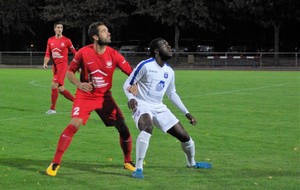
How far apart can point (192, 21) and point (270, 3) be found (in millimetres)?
6580

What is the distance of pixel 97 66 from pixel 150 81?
2.49ft

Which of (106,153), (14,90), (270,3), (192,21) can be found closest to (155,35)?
(192,21)

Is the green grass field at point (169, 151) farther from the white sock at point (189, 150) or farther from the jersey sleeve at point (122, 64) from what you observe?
the jersey sleeve at point (122, 64)

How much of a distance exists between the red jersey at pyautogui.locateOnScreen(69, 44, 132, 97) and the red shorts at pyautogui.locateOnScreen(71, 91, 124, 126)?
99 mm

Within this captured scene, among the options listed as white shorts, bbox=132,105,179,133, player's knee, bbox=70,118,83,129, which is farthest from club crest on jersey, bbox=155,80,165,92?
player's knee, bbox=70,118,83,129

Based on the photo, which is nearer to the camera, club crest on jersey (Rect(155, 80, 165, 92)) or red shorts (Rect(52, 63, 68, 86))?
club crest on jersey (Rect(155, 80, 165, 92))

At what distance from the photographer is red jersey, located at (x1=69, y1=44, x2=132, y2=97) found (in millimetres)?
8578

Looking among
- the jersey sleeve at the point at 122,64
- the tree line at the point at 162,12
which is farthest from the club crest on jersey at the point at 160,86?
the tree line at the point at 162,12

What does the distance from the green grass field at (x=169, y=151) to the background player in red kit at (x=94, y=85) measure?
49 cm

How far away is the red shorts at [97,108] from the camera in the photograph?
336 inches

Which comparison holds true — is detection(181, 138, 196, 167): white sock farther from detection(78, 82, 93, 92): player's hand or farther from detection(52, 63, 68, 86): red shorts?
detection(52, 63, 68, 86): red shorts

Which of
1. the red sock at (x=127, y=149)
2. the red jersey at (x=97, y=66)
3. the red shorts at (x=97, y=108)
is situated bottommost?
the red sock at (x=127, y=149)

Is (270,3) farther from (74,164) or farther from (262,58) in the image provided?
(74,164)

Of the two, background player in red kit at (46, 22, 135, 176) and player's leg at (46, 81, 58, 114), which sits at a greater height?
background player in red kit at (46, 22, 135, 176)
